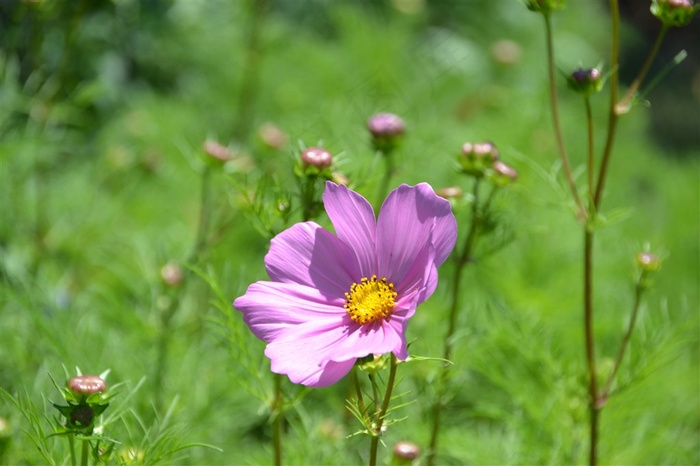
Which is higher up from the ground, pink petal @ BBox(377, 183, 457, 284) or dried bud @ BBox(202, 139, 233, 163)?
pink petal @ BBox(377, 183, 457, 284)

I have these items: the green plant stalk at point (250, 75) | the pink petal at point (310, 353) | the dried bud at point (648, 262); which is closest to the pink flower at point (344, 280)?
the pink petal at point (310, 353)

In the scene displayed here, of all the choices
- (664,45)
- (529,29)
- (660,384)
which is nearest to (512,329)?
(660,384)

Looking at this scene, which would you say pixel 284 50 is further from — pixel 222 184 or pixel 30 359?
pixel 30 359

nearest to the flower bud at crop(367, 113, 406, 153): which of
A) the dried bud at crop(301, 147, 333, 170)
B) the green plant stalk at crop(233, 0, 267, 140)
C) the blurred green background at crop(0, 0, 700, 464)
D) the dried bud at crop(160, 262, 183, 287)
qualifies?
the blurred green background at crop(0, 0, 700, 464)

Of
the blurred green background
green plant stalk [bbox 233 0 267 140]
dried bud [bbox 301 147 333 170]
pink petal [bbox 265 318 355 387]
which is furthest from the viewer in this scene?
green plant stalk [bbox 233 0 267 140]

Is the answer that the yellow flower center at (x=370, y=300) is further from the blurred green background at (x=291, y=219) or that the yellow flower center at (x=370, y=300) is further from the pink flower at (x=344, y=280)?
the blurred green background at (x=291, y=219)

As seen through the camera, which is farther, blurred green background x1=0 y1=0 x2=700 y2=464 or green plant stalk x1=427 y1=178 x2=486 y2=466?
blurred green background x1=0 y1=0 x2=700 y2=464

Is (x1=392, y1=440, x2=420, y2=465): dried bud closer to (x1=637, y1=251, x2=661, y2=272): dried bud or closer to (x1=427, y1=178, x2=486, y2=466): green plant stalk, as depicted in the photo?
(x1=427, y1=178, x2=486, y2=466): green plant stalk
